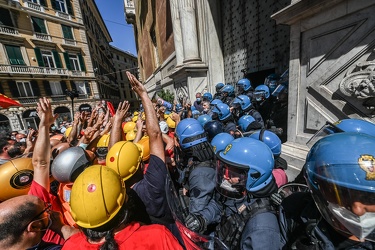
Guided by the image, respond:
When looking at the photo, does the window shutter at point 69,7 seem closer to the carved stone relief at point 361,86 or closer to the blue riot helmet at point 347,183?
the carved stone relief at point 361,86

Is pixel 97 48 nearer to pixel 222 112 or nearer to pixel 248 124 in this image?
pixel 222 112

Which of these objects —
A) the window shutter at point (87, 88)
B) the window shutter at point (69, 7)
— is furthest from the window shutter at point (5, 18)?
the window shutter at point (87, 88)

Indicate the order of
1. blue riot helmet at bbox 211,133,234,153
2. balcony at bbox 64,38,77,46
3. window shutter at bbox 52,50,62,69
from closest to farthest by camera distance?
blue riot helmet at bbox 211,133,234,153, window shutter at bbox 52,50,62,69, balcony at bbox 64,38,77,46

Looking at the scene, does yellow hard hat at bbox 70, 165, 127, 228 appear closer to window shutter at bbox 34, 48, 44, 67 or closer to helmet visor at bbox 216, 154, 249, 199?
helmet visor at bbox 216, 154, 249, 199

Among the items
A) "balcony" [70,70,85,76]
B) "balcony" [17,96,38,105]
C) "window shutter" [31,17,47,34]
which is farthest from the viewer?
"balcony" [70,70,85,76]

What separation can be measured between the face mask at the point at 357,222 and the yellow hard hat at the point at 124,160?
165 centimetres

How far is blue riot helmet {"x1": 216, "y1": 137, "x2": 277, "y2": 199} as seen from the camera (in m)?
1.38

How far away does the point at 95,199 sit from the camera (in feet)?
3.17

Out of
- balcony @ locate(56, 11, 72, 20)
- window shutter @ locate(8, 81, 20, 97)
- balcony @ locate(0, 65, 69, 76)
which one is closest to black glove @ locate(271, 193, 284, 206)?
balcony @ locate(0, 65, 69, 76)

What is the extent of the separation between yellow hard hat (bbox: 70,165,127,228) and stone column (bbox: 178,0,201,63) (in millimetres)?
7180

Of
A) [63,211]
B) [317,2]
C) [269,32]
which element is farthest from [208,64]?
[63,211]

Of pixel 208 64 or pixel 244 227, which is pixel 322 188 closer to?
pixel 244 227

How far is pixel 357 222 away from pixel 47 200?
2.42m

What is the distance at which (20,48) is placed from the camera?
17.5 meters
